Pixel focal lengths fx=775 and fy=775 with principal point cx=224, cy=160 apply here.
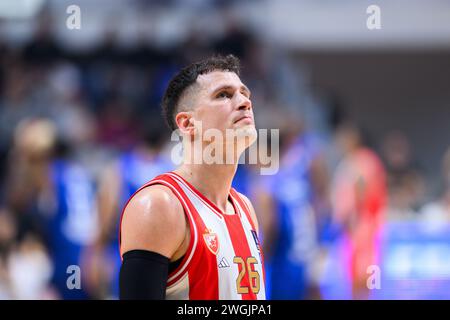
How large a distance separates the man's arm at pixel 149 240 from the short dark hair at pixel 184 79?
1.70ft

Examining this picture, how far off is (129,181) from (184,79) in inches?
173

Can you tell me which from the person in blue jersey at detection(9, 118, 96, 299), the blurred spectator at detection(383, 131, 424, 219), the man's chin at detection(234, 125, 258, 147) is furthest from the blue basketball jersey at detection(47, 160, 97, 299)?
the man's chin at detection(234, 125, 258, 147)

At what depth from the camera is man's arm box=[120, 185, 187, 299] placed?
290 cm

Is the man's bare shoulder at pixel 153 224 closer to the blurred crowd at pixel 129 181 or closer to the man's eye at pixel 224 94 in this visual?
the man's eye at pixel 224 94

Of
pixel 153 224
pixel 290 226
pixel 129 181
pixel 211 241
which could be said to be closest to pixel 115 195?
pixel 129 181

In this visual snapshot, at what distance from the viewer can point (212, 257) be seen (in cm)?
315

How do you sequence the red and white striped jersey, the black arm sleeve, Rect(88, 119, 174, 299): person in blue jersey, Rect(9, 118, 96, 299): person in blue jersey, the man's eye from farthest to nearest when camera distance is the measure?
Rect(9, 118, 96, 299): person in blue jersey < Rect(88, 119, 174, 299): person in blue jersey < the man's eye < the red and white striped jersey < the black arm sleeve

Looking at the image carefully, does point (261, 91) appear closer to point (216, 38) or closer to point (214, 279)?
point (216, 38)

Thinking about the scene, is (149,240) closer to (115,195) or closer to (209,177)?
(209,177)

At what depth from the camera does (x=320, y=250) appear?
890 centimetres

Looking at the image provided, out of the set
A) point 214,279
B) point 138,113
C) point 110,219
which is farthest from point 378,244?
point 214,279

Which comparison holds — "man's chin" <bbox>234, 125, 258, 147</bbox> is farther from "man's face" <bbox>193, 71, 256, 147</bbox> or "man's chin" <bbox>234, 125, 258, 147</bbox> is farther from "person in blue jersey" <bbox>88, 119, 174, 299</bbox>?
"person in blue jersey" <bbox>88, 119, 174, 299</bbox>

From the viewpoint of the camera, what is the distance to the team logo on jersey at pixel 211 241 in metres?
3.16

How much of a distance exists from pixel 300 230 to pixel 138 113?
3.63 metres
